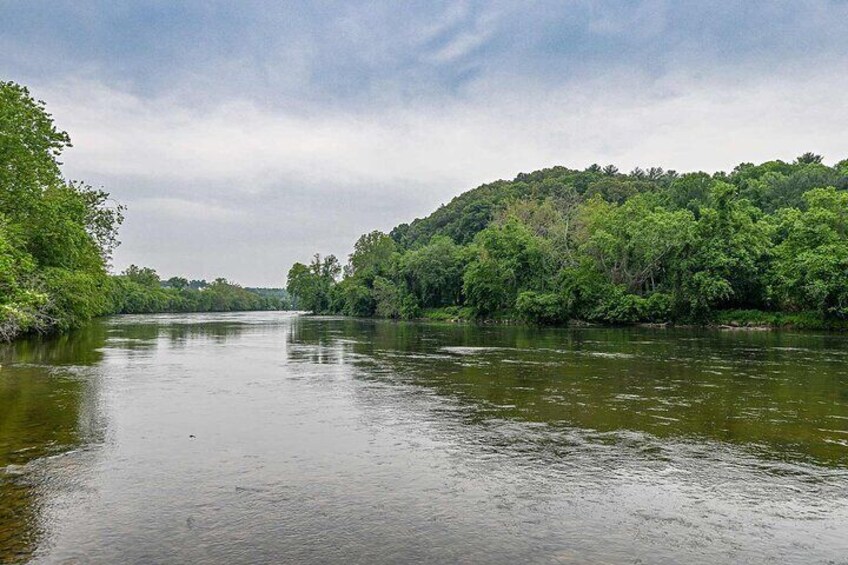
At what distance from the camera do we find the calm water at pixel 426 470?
20.9 ft

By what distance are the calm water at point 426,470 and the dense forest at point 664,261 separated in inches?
1604

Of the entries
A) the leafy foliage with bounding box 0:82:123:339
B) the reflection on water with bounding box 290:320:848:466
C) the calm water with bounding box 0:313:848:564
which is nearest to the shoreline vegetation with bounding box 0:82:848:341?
the leafy foliage with bounding box 0:82:123:339

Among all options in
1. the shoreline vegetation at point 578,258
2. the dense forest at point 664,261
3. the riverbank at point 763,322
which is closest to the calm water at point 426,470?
the shoreline vegetation at point 578,258

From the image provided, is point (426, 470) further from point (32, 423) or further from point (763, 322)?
point (763, 322)

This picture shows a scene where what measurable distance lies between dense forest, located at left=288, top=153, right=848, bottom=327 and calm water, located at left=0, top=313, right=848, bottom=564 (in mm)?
40739

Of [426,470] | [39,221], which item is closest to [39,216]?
[39,221]

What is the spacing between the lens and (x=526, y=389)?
17.4 meters

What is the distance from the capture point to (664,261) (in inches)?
2576

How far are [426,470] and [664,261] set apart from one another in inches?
2470

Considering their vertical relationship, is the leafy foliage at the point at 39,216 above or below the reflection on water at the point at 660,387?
above

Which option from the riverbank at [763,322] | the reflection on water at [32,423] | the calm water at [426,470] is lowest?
the calm water at [426,470]

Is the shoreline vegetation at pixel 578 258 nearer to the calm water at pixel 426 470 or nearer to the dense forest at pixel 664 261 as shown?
the dense forest at pixel 664 261

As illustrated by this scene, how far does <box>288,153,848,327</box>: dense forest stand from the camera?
5353cm

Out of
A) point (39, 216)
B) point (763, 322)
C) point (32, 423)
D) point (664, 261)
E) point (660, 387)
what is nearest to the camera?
point (32, 423)
